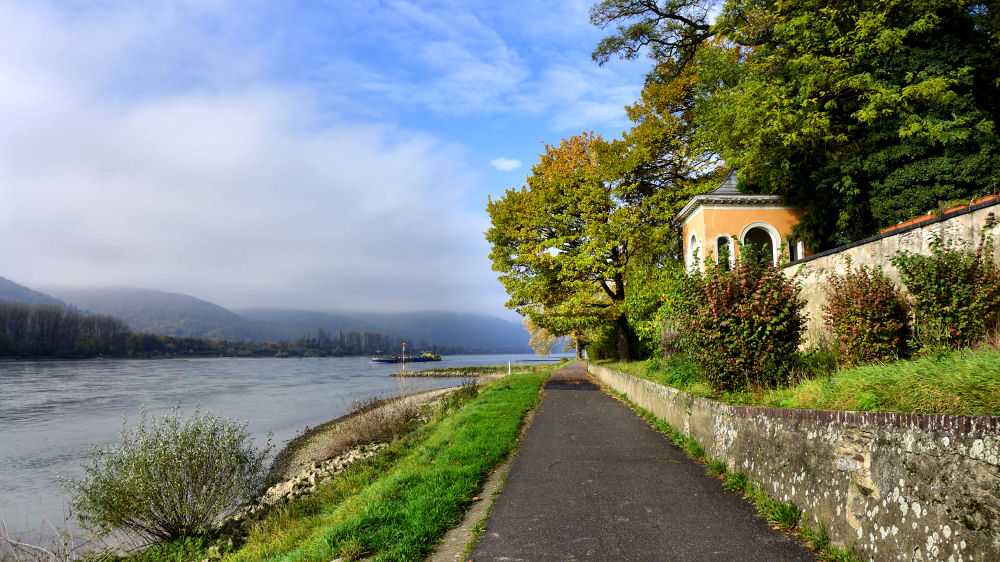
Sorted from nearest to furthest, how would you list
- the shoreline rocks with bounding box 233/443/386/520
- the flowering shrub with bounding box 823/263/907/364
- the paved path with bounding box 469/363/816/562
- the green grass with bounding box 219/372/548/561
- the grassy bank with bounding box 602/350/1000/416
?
the grassy bank with bounding box 602/350/1000/416, the paved path with bounding box 469/363/816/562, the green grass with bounding box 219/372/548/561, the flowering shrub with bounding box 823/263/907/364, the shoreline rocks with bounding box 233/443/386/520

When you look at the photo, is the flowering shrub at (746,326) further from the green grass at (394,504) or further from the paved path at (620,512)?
the green grass at (394,504)

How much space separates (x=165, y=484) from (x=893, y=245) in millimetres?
13386

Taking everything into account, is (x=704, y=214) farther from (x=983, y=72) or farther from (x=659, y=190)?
(x=983, y=72)

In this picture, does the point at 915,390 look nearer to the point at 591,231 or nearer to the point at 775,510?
the point at 775,510

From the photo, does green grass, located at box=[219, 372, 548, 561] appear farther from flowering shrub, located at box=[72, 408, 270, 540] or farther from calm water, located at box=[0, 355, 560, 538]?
calm water, located at box=[0, 355, 560, 538]

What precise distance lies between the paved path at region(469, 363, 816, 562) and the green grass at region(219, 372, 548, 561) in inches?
23.0

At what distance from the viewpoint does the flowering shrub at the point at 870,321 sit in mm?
7965

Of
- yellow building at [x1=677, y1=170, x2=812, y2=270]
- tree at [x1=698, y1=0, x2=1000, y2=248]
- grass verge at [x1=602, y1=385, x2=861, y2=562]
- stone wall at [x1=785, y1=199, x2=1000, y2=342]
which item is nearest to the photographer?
grass verge at [x1=602, y1=385, x2=861, y2=562]

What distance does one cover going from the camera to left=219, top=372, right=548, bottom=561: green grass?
17.2ft

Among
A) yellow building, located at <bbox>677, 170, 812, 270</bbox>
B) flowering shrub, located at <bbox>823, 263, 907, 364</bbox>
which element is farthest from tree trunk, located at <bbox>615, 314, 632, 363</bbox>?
flowering shrub, located at <bbox>823, 263, 907, 364</bbox>

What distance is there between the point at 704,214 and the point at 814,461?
1836 centimetres

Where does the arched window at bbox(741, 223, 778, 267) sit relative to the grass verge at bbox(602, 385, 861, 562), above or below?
above

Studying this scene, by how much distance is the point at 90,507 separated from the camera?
336 inches

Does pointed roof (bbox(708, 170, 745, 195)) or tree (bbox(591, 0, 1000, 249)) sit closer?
tree (bbox(591, 0, 1000, 249))
